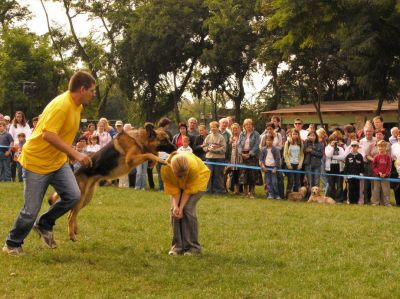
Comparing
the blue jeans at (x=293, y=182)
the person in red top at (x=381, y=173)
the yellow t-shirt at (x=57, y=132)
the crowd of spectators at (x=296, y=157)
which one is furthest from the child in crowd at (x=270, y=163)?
the yellow t-shirt at (x=57, y=132)

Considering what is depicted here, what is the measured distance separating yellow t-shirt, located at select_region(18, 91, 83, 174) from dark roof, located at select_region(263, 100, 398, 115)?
33526 mm

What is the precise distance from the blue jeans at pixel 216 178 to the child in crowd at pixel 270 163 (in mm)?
1188

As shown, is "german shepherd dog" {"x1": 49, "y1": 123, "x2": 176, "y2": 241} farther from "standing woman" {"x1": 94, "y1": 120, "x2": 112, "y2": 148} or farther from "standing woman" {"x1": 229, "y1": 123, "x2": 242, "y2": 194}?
"standing woman" {"x1": 94, "y1": 120, "x2": 112, "y2": 148}

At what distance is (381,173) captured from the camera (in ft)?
45.4

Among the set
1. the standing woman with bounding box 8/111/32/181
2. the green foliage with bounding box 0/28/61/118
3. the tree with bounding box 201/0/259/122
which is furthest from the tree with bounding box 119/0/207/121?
the standing woman with bounding box 8/111/32/181

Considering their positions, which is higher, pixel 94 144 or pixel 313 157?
pixel 94 144

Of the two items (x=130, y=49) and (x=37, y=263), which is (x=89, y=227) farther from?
(x=130, y=49)

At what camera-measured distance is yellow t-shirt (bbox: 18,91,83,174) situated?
6363 mm

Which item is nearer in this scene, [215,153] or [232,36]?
[215,153]

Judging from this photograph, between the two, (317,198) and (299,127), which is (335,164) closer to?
(317,198)

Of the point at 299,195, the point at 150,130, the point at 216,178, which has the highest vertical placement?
the point at 150,130

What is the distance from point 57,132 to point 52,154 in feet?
1.26

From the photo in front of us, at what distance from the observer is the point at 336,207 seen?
1289cm

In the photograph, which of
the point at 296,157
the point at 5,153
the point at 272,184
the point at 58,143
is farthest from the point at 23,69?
the point at 58,143
